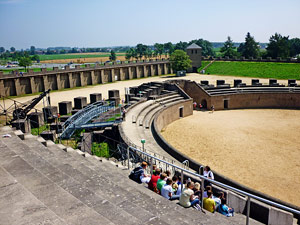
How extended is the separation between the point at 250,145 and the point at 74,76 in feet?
140

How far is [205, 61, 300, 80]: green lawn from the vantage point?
55281mm

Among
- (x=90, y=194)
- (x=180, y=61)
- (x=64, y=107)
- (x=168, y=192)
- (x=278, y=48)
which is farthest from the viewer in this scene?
(x=278, y=48)

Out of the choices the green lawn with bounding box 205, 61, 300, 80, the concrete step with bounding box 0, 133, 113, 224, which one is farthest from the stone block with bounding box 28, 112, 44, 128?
the green lawn with bounding box 205, 61, 300, 80

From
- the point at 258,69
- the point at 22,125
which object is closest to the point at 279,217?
the point at 22,125

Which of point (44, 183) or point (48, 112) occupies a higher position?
point (44, 183)

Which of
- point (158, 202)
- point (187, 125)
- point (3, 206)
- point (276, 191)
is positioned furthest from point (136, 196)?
point (187, 125)

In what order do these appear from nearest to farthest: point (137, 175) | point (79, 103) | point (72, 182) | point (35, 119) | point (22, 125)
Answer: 1. point (72, 182)
2. point (137, 175)
3. point (22, 125)
4. point (35, 119)
5. point (79, 103)

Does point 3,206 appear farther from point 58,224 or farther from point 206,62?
point 206,62

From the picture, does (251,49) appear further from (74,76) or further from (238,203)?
(238,203)

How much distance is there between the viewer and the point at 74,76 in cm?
5828

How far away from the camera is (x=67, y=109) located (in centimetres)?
3425

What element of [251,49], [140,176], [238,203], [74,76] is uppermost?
[251,49]

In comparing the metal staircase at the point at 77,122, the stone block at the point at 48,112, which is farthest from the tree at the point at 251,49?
the stone block at the point at 48,112

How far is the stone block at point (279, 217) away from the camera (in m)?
9.70
